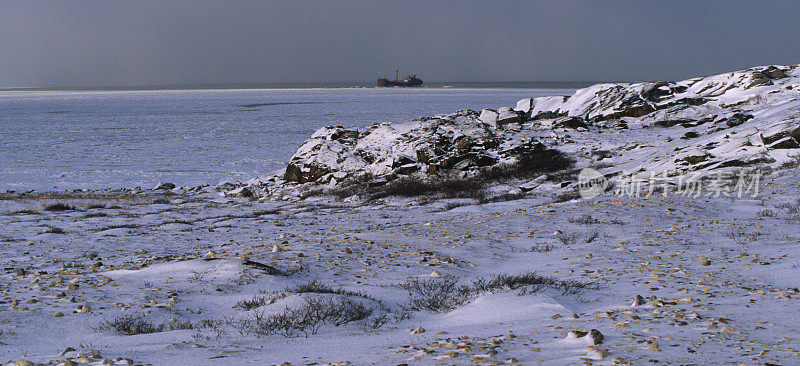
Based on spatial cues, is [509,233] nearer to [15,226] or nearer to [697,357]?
[697,357]

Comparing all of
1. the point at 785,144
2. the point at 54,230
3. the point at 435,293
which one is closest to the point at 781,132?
the point at 785,144

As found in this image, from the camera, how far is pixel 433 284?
613 cm

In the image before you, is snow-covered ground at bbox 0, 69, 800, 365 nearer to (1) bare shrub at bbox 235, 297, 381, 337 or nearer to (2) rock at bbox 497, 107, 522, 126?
(1) bare shrub at bbox 235, 297, 381, 337

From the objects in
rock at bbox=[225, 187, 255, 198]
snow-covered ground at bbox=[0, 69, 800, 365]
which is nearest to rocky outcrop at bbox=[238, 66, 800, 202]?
snow-covered ground at bbox=[0, 69, 800, 365]

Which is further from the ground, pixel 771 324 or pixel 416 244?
pixel 771 324

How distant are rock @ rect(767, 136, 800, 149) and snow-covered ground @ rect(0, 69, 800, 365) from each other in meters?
0.37

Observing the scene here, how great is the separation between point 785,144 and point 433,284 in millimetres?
13572

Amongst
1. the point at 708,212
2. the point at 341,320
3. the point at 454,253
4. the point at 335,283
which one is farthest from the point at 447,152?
the point at 341,320

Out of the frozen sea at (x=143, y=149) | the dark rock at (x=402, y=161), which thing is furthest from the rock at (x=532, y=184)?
the frozen sea at (x=143, y=149)

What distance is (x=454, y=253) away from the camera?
26.3 ft

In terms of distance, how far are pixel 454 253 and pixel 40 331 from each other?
17.4 ft

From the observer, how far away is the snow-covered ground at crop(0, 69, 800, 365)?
3816 mm

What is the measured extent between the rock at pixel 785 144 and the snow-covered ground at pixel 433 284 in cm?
37

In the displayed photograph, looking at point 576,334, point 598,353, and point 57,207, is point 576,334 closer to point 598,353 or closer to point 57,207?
point 598,353
